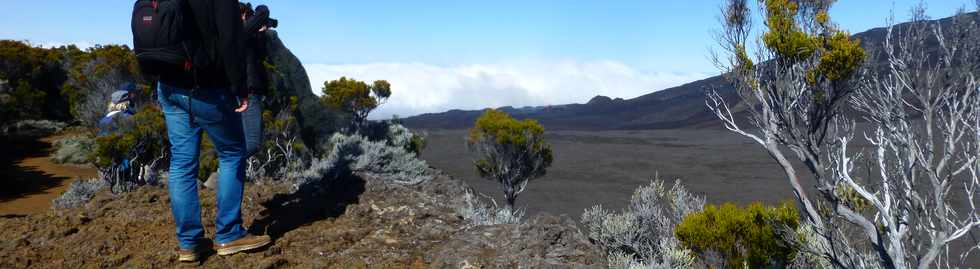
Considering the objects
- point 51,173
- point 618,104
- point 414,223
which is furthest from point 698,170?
point 618,104

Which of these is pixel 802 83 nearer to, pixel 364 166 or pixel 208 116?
pixel 364 166

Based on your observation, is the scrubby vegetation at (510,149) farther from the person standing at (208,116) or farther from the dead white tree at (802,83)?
the person standing at (208,116)

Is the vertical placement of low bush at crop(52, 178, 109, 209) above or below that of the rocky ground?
below

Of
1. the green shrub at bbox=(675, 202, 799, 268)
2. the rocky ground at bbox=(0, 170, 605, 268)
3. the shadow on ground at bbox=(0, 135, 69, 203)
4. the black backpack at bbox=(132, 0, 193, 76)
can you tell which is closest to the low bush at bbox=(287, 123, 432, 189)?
the rocky ground at bbox=(0, 170, 605, 268)

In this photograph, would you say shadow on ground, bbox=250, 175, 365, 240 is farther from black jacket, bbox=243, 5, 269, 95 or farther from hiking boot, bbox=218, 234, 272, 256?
black jacket, bbox=243, 5, 269, 95

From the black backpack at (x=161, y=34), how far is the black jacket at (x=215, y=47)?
37mm

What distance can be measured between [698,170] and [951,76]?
17324 mm

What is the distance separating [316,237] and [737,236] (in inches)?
181

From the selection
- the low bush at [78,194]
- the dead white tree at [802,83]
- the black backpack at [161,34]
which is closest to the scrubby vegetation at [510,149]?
the dead white tree at [802,83]

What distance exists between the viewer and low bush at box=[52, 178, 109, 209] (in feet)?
19.7

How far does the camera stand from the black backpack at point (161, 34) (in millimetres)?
2361

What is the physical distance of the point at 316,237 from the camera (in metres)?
3.06

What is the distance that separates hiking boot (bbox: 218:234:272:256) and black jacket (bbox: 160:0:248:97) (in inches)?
25.0

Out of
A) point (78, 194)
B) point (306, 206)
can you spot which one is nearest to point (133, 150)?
point (78, 194)
